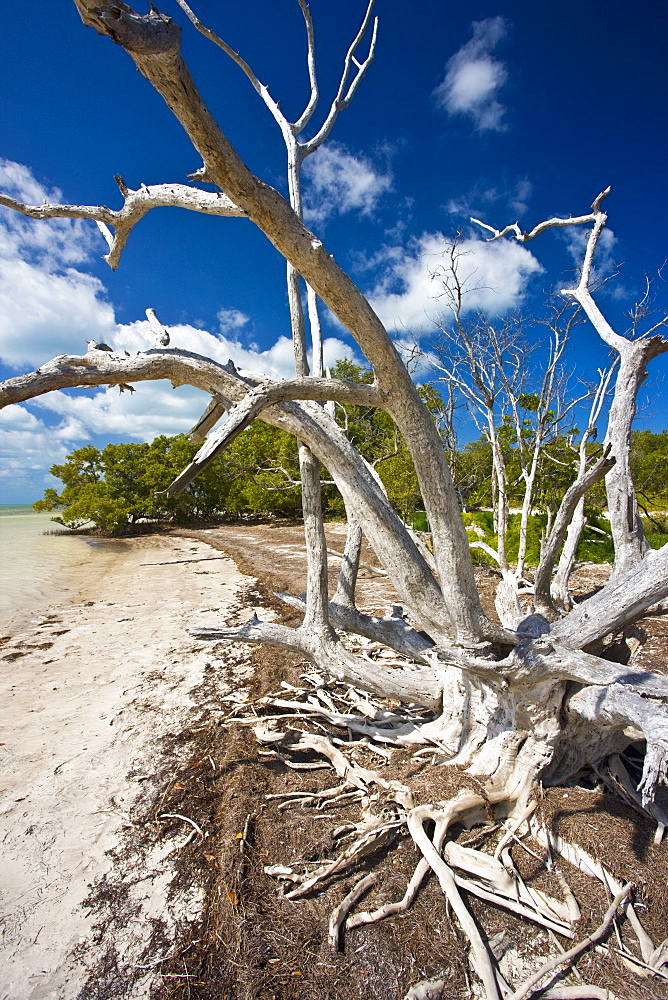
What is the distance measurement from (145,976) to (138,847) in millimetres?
896

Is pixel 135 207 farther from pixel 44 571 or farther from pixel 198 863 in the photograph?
pixel 44 571

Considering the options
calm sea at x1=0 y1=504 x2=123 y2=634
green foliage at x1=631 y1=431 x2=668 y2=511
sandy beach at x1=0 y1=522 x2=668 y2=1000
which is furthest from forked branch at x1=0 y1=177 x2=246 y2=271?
green foliage at x1=631 y1=431 x2=668 y2=511

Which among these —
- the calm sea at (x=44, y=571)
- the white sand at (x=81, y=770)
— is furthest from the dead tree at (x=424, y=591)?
the calm sea at (x=44, y=571)

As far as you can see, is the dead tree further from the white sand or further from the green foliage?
the green foliage

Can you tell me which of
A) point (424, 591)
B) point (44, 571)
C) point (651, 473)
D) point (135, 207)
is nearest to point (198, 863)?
point (424, 591)

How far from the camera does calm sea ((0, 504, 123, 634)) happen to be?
31.3ft

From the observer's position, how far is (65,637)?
7.33 meters

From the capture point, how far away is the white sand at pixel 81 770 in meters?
2.23

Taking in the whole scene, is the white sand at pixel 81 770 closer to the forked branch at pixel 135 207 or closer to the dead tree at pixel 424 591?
the dead tree at pixel 424 591

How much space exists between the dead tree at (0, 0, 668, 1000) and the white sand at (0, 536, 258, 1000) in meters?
1.00

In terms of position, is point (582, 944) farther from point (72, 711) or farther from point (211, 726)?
point (72, 711)

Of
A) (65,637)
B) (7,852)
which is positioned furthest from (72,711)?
(65,637)

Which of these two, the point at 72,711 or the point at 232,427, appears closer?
the point at 232,427

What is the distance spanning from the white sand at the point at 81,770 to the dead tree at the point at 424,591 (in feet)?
3.29
